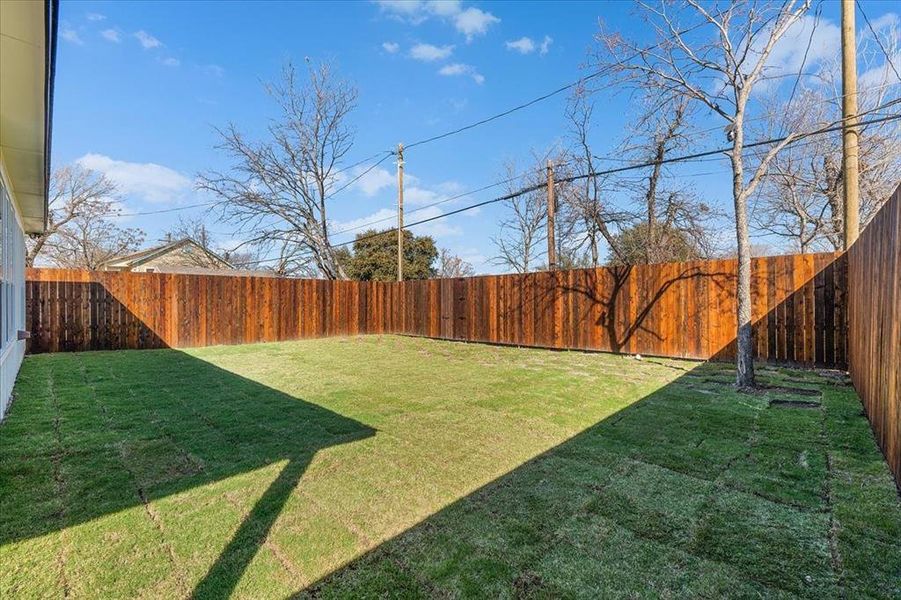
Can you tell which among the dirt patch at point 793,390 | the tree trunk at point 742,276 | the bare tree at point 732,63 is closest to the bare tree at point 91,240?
the bare tree at point 732,63

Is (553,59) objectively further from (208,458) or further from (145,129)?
(145,129)

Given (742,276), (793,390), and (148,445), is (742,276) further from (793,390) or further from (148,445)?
(148,445)

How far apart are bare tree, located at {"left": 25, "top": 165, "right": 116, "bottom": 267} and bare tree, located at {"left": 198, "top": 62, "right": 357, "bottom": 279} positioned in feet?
32.8

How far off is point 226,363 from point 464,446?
5.37 meters

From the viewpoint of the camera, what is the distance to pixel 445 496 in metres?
2.20

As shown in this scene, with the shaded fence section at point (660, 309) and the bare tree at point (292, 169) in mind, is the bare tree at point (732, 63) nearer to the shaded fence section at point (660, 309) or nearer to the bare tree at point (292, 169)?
the shaded fence section at point (660, 309)

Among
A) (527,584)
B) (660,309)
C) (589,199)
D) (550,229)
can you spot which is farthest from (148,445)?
(589,199)

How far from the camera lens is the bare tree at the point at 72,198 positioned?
18.2 metres

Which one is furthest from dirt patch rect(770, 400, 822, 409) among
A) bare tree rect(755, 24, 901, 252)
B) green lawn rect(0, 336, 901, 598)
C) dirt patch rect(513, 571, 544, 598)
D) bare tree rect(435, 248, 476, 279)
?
bare tree rect(435, 248, 476, 279)

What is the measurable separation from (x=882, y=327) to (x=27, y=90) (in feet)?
18.7

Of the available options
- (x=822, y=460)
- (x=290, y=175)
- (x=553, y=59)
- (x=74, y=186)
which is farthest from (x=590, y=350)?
(x=74, y=186)

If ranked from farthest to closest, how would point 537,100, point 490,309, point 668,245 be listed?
point 668,245 → point 490,309 → point 537,100

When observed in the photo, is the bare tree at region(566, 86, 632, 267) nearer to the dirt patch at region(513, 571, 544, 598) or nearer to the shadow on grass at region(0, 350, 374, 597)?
the shadow on grass at region(0, 350, 374, 597)

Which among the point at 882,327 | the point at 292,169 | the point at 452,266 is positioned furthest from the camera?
the point at 452,266
